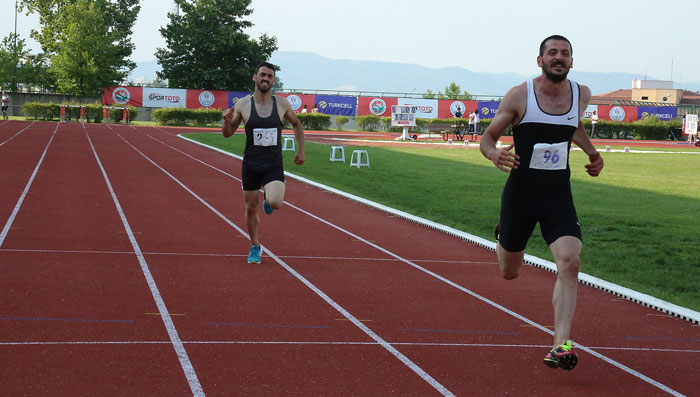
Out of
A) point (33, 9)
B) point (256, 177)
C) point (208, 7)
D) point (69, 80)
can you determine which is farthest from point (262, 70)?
point (33, 9)

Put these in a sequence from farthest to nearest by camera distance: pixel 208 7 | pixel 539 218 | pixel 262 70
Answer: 1. pixel 208 7
2. pixel 262 70
3. pixel 539 218

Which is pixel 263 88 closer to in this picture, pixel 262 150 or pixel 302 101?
pixel 262 150

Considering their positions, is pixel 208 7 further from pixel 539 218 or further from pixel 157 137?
pixel 539 218

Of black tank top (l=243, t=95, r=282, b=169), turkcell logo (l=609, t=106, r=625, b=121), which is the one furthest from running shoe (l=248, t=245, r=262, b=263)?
turkcell logo (l=609, t=106, r=625, b=121)

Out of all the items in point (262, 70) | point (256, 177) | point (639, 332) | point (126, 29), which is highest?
point (126, 29)

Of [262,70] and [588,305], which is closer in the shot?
[588,305]

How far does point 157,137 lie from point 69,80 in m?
23.2

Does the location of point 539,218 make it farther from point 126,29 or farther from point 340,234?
point 126,29

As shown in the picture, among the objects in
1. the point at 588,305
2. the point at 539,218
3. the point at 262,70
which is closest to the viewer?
the point at 539,218

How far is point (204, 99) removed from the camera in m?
52.7

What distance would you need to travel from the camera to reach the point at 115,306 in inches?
257

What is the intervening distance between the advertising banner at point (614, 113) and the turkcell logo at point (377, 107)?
599 inches

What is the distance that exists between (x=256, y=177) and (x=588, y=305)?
3475mm

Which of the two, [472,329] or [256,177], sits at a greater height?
[256,177]
